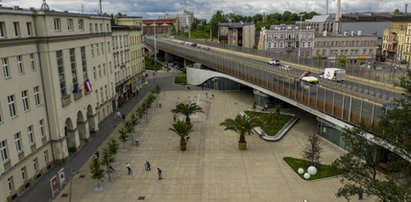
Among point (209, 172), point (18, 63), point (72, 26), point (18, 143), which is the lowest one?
point (209, 172)

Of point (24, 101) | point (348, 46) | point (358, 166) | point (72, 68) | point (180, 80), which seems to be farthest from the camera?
point (348, 46)

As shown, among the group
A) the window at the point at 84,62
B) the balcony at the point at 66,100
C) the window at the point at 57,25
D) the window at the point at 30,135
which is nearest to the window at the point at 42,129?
the window at the point at 30,135

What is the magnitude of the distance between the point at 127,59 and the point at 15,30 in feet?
120

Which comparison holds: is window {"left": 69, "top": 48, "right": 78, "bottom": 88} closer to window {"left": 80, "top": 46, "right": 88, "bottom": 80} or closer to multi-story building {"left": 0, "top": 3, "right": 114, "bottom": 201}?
multi-story building {"left": 0, "top": 3, "right": 114, "bottom": 201}

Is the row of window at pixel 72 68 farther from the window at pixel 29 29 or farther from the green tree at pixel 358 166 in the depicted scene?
the green tree at pixel 358 166

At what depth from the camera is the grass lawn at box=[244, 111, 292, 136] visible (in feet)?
142

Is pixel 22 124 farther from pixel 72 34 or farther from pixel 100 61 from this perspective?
pixel 100 61

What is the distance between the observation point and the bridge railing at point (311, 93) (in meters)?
30.7

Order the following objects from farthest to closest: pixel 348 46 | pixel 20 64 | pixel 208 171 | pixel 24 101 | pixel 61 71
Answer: pixel 348 46
pixel 61 71
pixel 208 171
pixel 24 101
pixel 20 64

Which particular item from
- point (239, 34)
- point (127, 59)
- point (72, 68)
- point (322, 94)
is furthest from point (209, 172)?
point (239, 34)

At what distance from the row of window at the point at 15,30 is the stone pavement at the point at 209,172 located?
13.9 metres

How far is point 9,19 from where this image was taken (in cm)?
2745

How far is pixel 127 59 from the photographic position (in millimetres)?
65188

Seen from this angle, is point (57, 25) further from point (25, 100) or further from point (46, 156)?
point (46, 156)
